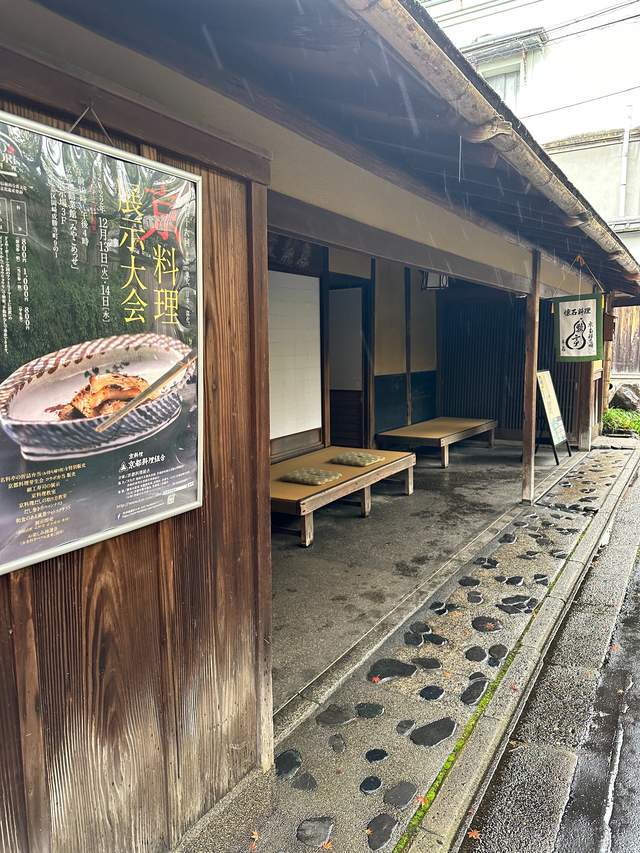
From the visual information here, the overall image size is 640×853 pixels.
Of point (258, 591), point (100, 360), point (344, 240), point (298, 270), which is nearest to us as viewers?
point (100, 360)

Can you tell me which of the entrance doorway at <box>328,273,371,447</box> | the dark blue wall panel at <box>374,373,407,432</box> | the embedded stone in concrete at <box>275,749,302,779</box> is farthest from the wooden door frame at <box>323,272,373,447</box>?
the embedded stone in concrete at <box>275,749,302,779</box>

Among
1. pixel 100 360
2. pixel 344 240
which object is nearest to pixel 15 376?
pixel 100 360

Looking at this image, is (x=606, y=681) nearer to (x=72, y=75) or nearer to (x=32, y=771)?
(x=32, y=771)

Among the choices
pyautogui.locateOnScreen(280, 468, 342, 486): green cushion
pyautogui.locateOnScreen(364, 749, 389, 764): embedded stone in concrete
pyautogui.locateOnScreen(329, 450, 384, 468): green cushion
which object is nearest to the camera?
pyautogui.locateOnScreen(364, 749, 389, 764): embedded stone in concrete

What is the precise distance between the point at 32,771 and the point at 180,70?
2.39 m

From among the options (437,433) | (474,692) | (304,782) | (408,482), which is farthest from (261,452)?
(437,433)

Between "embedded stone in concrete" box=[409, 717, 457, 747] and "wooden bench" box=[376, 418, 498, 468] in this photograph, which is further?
"wooden bench" box=[376, 418, 498, 468]

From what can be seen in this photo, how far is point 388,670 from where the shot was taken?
3.67 metres

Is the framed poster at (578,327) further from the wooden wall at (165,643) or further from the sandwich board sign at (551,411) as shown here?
the wooden wall at (165,643)

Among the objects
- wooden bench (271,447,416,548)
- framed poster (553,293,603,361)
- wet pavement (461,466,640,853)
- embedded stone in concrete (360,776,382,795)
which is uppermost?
framed poster (553,293,603,361)

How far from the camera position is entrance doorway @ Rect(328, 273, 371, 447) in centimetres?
923

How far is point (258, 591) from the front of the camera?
2.59 meters

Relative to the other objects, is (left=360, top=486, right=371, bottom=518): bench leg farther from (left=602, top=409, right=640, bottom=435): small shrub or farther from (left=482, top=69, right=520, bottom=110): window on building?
(left=482, top=69, right=520, bottom=110): window on building

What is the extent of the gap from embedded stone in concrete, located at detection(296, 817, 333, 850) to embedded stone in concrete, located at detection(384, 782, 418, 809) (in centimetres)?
29
